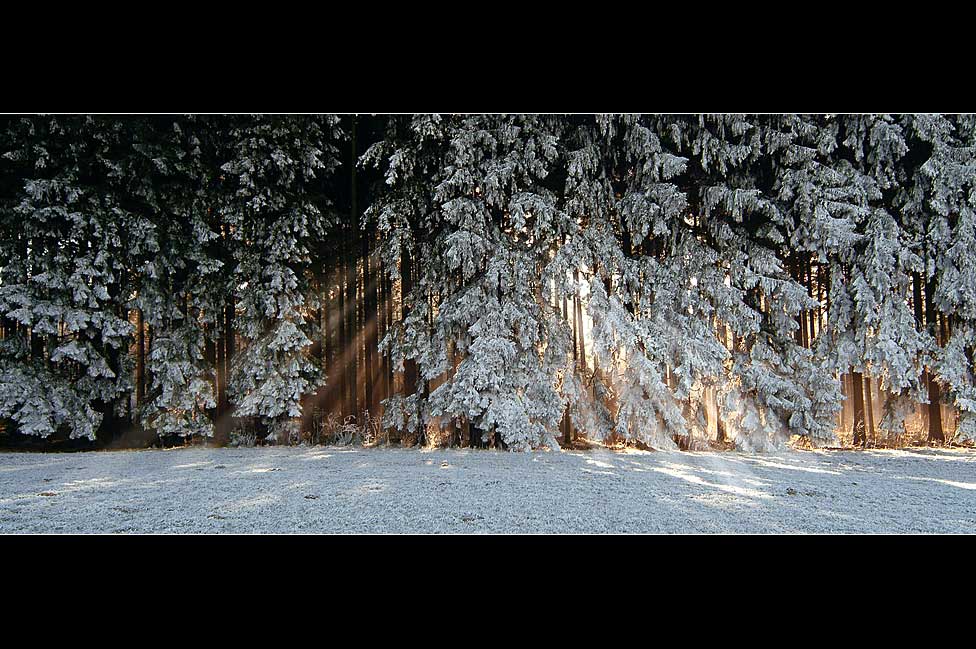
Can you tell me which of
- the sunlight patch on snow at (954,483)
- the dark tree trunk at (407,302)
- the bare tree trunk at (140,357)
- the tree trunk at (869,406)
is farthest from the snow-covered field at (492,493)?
the dark tree trunk at (407,302)

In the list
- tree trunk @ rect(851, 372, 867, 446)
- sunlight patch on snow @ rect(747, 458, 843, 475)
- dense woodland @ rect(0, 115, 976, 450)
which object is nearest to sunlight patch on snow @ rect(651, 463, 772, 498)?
sunlight patch on snow @ rect(747, 458, 843, 475)

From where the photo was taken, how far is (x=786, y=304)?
24.8ft

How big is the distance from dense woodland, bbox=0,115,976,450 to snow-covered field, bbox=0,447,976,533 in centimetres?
91

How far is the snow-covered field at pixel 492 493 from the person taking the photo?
12.7ft

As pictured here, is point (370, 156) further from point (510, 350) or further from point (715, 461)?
point (715, 461)

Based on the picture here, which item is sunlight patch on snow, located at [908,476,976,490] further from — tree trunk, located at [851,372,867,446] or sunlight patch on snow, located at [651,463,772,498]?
tree trunk, located at [851,372,867,446]

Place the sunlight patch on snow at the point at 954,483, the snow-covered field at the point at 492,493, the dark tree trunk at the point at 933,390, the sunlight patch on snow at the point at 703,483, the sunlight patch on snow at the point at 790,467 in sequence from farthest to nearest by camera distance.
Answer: the dark tree trunk at the point at 933,390 < the sunlight patch on snow at the point at 790,467 < the sunlight patch on snow at the point at 954,483 < the sunlight patch on snow at the point at 703,483 < the snow-covered field at the point at 492,493

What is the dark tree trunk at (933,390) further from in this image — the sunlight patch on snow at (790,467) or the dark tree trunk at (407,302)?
the dark tree trunk at (407,302)

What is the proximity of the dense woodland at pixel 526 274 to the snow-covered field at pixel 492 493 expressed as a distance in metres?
0.91

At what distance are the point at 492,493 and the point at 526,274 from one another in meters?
3.63

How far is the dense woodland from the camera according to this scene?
24.3 ft

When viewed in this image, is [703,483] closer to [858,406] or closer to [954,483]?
[954,483]

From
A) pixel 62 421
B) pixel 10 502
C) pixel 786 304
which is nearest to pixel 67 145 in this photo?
pixel 62 421

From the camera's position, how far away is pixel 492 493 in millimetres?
4754
